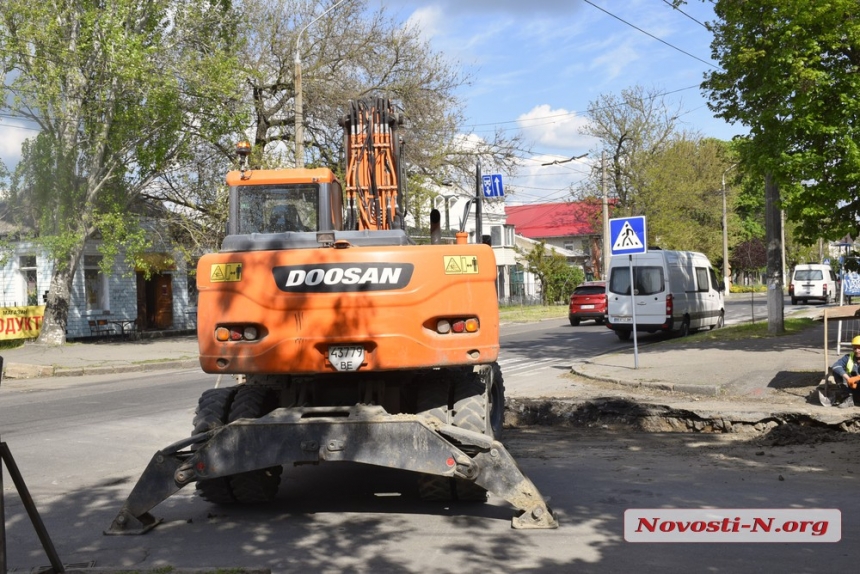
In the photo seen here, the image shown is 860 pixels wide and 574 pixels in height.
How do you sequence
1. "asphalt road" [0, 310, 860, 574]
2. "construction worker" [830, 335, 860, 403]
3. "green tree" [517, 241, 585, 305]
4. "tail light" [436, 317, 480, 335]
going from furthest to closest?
1. "green tree" [517, 241, 585, 305]
2. "construction worker" [830, 335, 860, 403]
3. "tail light" [436, 317, 480, 335]
4. "asphalt road" [0, 310, 860, 574]

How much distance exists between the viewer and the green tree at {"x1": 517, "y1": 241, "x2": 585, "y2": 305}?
4878 centimetres

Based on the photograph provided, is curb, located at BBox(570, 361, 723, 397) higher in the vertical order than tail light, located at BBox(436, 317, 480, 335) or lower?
lower

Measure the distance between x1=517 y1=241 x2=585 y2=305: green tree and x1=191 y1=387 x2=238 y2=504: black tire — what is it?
42.1 meters

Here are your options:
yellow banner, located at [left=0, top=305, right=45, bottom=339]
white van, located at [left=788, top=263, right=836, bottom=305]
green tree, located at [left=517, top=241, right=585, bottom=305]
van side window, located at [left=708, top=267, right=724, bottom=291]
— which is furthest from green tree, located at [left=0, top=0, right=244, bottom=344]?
white van, located at [left=788, top=263, right=836, bottom=305]

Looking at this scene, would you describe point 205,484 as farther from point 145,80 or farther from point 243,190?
point 145,80

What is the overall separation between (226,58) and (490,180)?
10486 millimetres

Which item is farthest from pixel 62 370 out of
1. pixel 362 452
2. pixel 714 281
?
pixel 714 281

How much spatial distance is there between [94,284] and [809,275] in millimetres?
35743

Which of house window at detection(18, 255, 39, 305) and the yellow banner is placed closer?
the yellow banner

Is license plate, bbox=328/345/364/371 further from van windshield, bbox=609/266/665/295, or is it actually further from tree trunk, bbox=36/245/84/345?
tree trunk, bbox=36/245/84/345

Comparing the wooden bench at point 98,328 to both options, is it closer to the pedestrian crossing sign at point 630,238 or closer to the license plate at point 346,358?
the pedestrian crossing sign at point 630,238

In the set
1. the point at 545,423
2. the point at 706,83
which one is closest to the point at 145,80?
the point at 706,83

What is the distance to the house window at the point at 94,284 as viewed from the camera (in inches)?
1190

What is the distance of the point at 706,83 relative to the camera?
18797 mm
